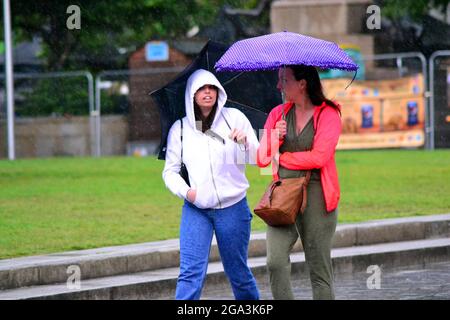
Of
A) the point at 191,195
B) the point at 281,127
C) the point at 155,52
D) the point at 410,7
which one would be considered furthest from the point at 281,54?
the point at 155,52

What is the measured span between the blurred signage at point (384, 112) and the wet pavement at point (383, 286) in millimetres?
14905

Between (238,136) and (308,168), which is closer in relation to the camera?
(308,168)

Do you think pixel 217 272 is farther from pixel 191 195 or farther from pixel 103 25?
pixel 103 25

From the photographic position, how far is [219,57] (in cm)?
844

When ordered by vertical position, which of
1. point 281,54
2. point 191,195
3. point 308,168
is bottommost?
point 191,195

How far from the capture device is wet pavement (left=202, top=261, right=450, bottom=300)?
10.3 metres

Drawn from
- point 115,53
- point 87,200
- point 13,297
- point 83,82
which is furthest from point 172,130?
point 115,53

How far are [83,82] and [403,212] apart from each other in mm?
16478

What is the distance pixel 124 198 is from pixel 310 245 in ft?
29.1

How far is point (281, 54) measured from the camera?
790 cm

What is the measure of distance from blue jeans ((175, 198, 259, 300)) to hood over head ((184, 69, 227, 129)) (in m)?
0.55

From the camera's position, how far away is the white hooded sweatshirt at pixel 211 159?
7.98 m

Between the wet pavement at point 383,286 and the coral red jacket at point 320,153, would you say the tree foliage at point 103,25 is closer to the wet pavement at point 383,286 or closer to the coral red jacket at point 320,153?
the wet pavement at point 383,286

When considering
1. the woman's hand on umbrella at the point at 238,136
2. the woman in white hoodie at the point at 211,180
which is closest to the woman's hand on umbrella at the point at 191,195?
the woman in white hoodie at the point at 211,180
